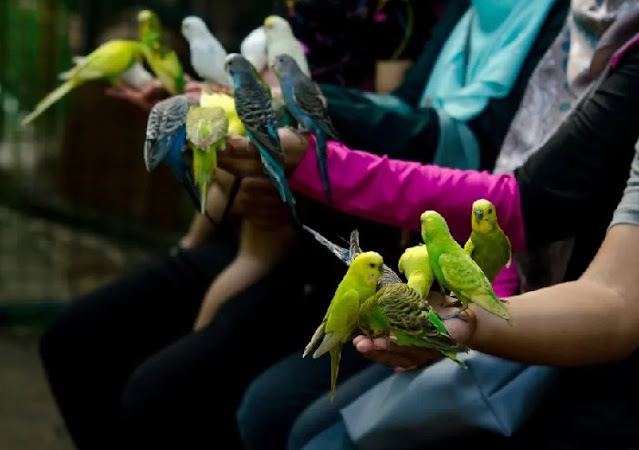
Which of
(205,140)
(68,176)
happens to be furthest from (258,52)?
(68,176)

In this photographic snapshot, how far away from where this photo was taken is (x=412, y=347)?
1.28 meters

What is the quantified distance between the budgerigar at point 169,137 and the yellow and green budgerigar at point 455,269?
0.43 metres

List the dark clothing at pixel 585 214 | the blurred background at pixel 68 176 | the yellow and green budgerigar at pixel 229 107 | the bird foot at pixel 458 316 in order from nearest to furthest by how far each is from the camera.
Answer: the bird foot at pixel 458 316 → the dark clothing at pixel 585 214 → the yellow and green budgerigar at pixel 229 107 → the blurred background at pixel 68 176

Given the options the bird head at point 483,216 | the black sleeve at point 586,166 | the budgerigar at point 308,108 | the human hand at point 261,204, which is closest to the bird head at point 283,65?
the budgerigar at point 308,108

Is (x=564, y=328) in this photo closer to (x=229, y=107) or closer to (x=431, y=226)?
(x=431, y=226)

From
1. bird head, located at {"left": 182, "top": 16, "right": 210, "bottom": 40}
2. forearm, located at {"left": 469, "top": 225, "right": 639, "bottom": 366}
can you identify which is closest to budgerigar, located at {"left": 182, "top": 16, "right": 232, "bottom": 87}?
bird head, located at {"left": 182, "top": 16, "right": 210, "bottom": 40}

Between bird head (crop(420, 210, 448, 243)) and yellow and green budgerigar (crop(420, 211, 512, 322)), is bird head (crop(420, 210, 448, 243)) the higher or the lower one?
the higher one

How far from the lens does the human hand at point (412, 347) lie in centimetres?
126

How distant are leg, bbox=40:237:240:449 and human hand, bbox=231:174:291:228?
31 centimetres

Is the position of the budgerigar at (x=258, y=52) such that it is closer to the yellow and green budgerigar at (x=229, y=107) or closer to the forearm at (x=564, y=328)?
the yellow and green budgerigar at (x=229, y=107)

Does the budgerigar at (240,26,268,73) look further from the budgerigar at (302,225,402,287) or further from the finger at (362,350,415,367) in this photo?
the finger at (362,350,415,367)

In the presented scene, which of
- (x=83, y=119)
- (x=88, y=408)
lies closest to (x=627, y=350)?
(x=88, y=408)

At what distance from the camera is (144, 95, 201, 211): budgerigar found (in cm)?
155

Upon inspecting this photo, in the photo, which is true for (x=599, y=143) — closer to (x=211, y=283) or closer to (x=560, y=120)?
(x=560, y=120)
